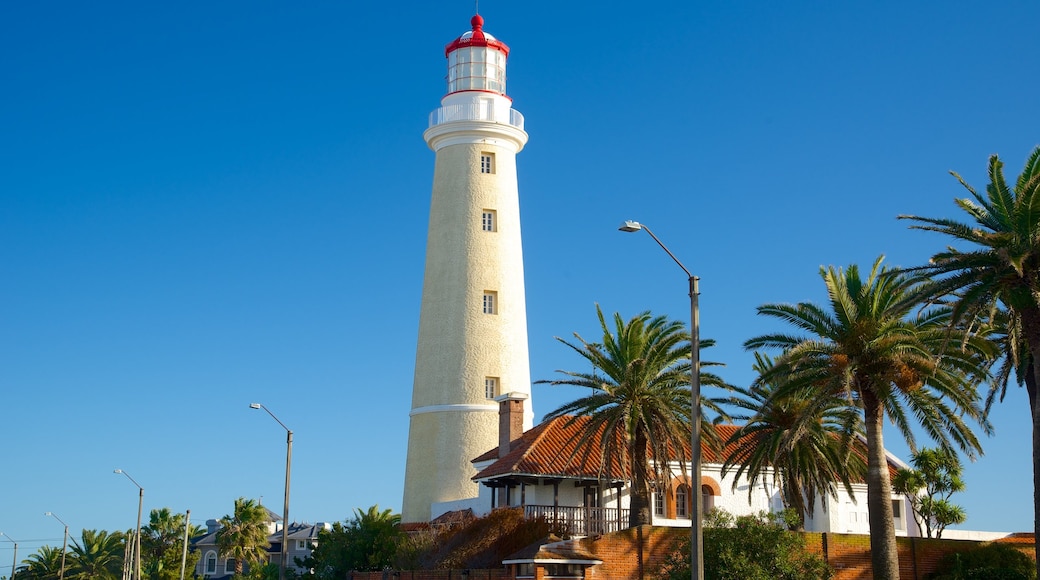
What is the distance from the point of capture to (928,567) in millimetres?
35969

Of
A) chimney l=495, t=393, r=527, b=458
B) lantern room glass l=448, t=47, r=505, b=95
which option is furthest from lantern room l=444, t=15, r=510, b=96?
chimney l=495, t=393, r=527, b=458

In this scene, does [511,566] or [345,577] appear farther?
[345,577]

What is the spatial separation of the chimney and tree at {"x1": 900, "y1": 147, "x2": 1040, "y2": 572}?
19.2 m

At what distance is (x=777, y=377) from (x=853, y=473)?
842 centimetres

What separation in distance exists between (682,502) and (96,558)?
56430 millimetres

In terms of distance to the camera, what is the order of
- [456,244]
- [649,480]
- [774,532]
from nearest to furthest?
[774,532] < [649,480] < [456,244]

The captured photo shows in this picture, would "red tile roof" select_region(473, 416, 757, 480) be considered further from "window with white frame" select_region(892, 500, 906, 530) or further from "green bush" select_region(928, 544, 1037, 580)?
"window with white frame" select_region(892, 500, 906, 530)

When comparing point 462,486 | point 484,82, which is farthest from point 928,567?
point 484,82

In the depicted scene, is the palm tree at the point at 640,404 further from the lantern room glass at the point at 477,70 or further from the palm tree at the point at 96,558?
the palm tree at the point at 96,558

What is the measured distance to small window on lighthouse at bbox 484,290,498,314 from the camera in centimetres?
4875

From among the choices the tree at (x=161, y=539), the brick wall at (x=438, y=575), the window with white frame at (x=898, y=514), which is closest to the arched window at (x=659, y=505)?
the brick wall at (x=438, y=575)

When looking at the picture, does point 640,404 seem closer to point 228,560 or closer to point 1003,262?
point 1003,262

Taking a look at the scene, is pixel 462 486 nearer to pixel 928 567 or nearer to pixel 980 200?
pixel 928 567

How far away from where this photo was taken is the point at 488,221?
49.7 meters
